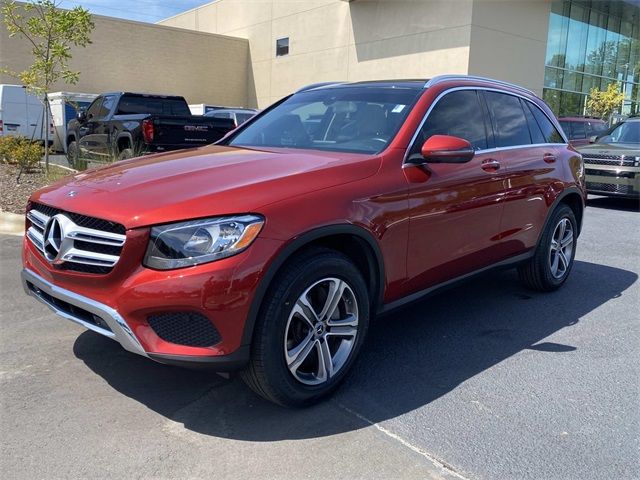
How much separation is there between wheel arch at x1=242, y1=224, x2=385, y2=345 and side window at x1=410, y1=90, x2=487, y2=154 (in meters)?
0.79

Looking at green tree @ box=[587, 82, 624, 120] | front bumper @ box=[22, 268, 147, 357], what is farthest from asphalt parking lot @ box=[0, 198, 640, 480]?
green tree @ box=[587, 82, 624, 120]

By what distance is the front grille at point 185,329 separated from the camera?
279 centimetres

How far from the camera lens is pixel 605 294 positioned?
5.63 metres

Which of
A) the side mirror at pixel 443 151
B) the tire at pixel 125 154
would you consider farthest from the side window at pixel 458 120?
the tire at pixel 125 154

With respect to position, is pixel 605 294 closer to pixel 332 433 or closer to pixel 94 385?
pixel 332 433

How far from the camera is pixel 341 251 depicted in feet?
11.2

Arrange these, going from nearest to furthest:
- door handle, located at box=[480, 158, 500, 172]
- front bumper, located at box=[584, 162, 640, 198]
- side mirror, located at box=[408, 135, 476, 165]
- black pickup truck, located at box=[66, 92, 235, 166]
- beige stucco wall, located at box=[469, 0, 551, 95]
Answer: side mirror, located at box=[408, 135, 476, 165]
door handle, located at box=[480, 158, 500, 172]
black pickup truck, located at box=[66, 92, 235, 166]
front bumper, located at box=[584, 162, 640, 198]
beige stucco wall, located at box=[469, 0, 551, 95]

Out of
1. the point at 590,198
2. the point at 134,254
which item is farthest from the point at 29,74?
the point at 590,198

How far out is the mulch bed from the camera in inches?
336

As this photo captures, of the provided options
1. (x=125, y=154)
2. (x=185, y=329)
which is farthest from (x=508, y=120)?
(x=125, y=154)

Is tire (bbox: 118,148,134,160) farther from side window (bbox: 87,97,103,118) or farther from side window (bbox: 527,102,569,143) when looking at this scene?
side window (bbox: 527,102,569,143)

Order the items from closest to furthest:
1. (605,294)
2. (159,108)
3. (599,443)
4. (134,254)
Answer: (134,254) → (599,443) → (605,294) → (159,108)

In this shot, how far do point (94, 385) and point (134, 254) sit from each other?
111 centimetres

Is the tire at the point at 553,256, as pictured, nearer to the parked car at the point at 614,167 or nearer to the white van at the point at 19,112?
the parked car at the point at 614,167
